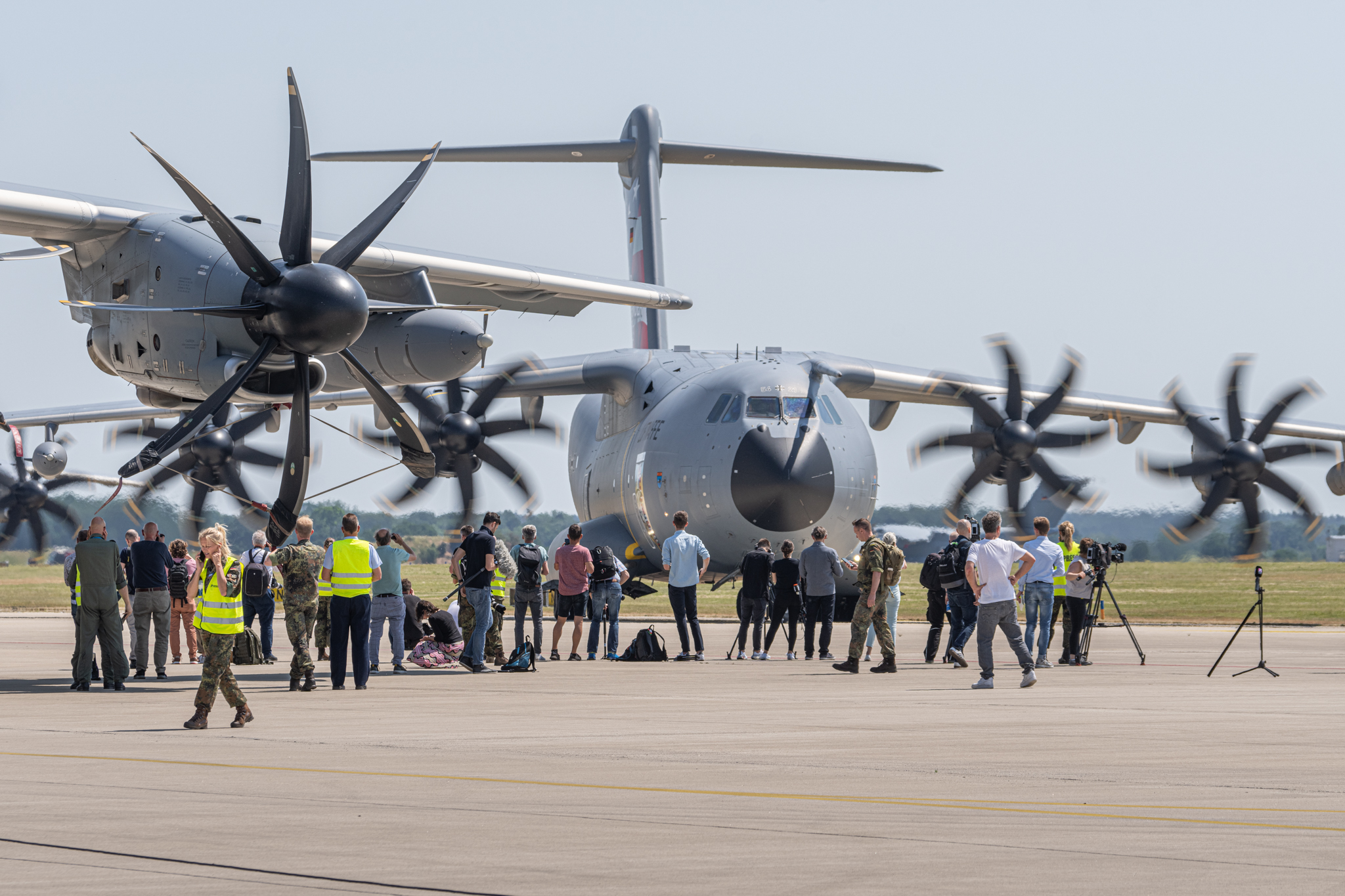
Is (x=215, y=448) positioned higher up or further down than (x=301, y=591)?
higher up

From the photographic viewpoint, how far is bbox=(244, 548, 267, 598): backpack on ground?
1712 centimetres

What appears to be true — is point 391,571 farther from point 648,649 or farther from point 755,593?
point 755,593

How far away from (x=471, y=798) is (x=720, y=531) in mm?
16343

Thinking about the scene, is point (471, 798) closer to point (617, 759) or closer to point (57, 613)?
point (617, 759)

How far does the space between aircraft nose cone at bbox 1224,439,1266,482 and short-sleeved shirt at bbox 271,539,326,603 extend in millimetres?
20642

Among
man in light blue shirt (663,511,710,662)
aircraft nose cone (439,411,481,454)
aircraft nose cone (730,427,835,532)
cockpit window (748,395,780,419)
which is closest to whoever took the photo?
man in light blue shirt (663,511,710,662)

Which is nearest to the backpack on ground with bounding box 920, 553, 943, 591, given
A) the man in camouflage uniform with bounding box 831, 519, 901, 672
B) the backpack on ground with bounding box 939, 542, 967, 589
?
the backpack on ground with bounding box 939, 542, 967, 589

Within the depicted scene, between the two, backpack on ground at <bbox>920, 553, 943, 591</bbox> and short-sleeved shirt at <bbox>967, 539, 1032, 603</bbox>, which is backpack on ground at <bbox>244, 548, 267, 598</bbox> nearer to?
backpack on ground at <bbox>920, 553, 943, 591</bbox>

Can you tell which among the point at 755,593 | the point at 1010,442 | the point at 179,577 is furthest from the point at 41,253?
the point at 1010,442

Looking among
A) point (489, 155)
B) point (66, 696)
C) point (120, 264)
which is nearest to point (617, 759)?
point (66, 696)

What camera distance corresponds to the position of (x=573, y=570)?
700 inches

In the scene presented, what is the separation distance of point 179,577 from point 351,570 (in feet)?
13.3

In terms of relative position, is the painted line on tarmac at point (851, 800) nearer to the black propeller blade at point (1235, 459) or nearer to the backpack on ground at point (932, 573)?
the backpack on ground at point (932, 573)

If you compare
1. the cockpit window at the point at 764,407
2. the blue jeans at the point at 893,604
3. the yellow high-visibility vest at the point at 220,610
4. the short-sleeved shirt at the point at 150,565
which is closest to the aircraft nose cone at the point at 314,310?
the short-sleeved shirt at the point at 150,565
